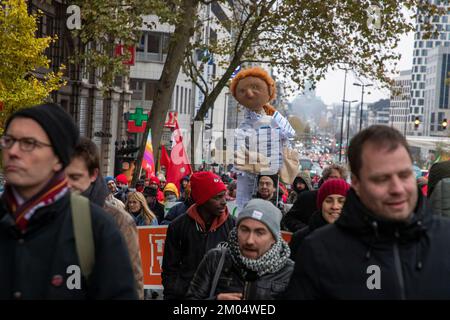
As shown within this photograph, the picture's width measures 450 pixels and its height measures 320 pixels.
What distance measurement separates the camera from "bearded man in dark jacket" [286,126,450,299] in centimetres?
400

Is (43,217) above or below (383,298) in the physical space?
above

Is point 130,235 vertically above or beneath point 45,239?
beneath

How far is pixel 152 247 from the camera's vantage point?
10727 mm

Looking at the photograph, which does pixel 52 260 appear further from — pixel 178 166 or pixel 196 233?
pixel 178 166

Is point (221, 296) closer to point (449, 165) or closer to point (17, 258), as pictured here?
point (17, 258)

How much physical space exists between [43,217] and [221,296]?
1.46 m

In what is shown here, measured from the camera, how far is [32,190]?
4.16m

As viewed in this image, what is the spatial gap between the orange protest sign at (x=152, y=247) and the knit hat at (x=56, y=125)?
641 centimetres

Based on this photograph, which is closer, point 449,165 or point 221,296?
point 221,296

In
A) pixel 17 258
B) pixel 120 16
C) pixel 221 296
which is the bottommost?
pixel 221 296

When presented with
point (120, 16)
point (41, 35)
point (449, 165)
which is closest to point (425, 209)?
point (449, 165)

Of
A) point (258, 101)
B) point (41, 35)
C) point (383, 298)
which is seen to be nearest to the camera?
point (383, 298)

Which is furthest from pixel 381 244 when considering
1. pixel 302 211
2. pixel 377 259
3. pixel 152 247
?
pixel 152 247

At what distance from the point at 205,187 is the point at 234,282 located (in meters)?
2.84
